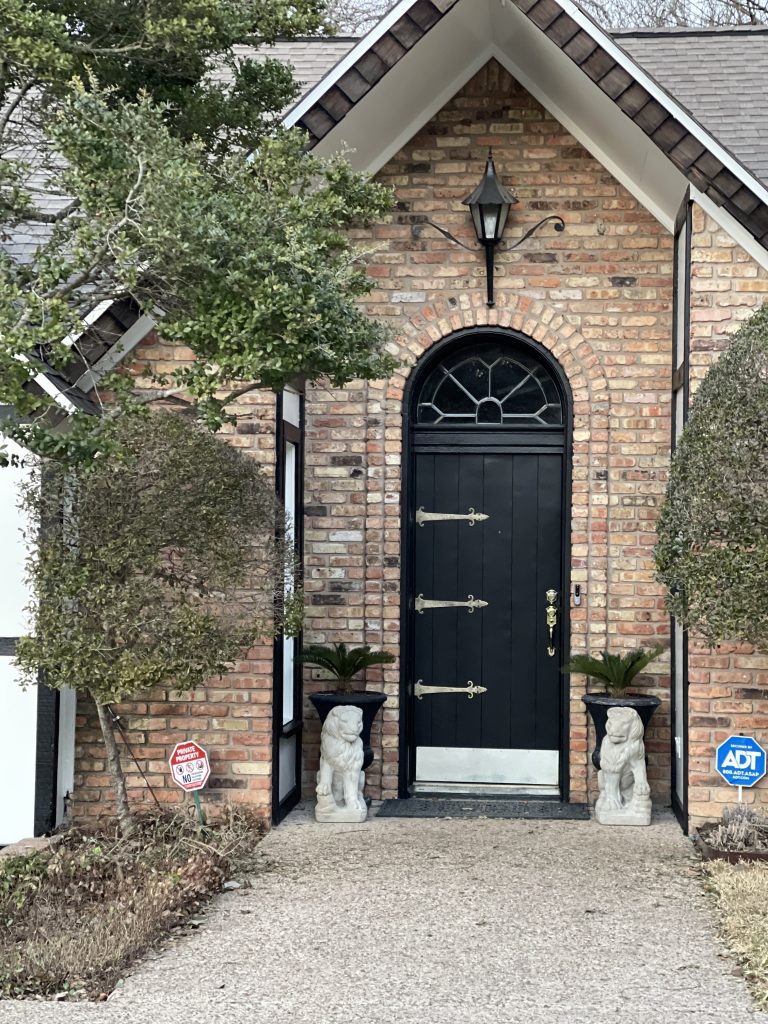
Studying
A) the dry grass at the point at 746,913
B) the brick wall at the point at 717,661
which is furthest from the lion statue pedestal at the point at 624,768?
the dry grass at the point at 746,913

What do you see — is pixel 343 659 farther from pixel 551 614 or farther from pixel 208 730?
pixel 551 614

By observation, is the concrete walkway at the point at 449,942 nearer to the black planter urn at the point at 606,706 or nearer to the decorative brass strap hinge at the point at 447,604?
the black planter urn at the point at 606,706

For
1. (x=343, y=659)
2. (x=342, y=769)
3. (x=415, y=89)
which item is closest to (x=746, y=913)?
(x=342, y=769)

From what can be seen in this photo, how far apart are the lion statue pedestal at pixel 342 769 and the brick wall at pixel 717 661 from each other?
184cm

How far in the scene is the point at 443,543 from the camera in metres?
7.79

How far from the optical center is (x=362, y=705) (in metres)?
7.15

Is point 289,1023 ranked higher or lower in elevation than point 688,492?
lower

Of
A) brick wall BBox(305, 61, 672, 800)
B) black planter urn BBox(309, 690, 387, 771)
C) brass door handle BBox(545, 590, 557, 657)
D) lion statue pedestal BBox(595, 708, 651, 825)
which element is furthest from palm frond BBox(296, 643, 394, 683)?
lion statue pedestal BBox(595, 708, 651, 825)

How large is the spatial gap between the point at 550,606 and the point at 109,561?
3.13 m

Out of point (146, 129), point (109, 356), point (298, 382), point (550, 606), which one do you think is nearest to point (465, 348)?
point (298, 382)

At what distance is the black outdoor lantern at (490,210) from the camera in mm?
7363

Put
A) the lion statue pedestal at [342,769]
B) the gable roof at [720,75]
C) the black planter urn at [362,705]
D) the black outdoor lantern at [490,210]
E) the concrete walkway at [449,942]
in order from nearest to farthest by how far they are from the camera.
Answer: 1. the concrete walkway at [449,942]
2. the lion statue pedestal at [342,769]
3. the black planter urn at [362,705]
4. the black outdoor lantern at [490,210]
5. the gable roof at [720,75]

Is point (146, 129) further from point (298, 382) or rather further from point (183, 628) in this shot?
point (298, 382)

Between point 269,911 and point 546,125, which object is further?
point 546,125
